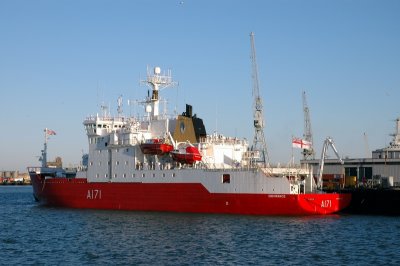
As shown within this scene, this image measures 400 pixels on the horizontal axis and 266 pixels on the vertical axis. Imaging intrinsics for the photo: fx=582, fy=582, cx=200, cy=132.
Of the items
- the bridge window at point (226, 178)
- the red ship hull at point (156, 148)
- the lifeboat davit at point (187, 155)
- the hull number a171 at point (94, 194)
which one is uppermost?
the red ship hull at point (156, 148)

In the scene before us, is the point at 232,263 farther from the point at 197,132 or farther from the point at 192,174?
the point at 197,132

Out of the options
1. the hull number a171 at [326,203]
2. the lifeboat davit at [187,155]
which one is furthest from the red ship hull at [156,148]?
the hull number a171 at [326,203]

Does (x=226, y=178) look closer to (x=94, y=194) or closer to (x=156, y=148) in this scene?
(x=156, y=148)

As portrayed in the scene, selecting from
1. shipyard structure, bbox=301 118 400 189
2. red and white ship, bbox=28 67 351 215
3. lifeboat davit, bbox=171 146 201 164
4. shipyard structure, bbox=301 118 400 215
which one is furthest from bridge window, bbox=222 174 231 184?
shipyard structure, bbox=301 118 400 189

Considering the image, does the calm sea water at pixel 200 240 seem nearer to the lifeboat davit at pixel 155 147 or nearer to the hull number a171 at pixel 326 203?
the hull number a171 at pixel 326 203

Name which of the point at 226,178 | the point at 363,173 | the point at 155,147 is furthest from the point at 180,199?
the point at 363,173

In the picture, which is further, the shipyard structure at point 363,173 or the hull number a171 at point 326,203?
the shipyard structure at point 363,173

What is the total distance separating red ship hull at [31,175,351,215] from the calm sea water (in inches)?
58.3

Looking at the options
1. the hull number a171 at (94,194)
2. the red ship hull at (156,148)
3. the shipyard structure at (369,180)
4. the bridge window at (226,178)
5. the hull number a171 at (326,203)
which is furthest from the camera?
the hull number a171 at (94,194)

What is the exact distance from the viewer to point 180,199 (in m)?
49.0

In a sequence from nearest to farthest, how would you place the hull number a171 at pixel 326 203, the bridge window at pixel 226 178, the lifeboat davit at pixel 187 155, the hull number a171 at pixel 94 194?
the hull number a171 at pixel 326 203 → the bridge window at pixel 226 178 → the lifeboat davit at pixel 187 155 → the hull number a171 at pixel 94 194

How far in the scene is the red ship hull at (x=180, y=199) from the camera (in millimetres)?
45344

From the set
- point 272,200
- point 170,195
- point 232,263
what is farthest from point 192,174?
point 232,263

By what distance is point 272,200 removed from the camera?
4538 centimetres
